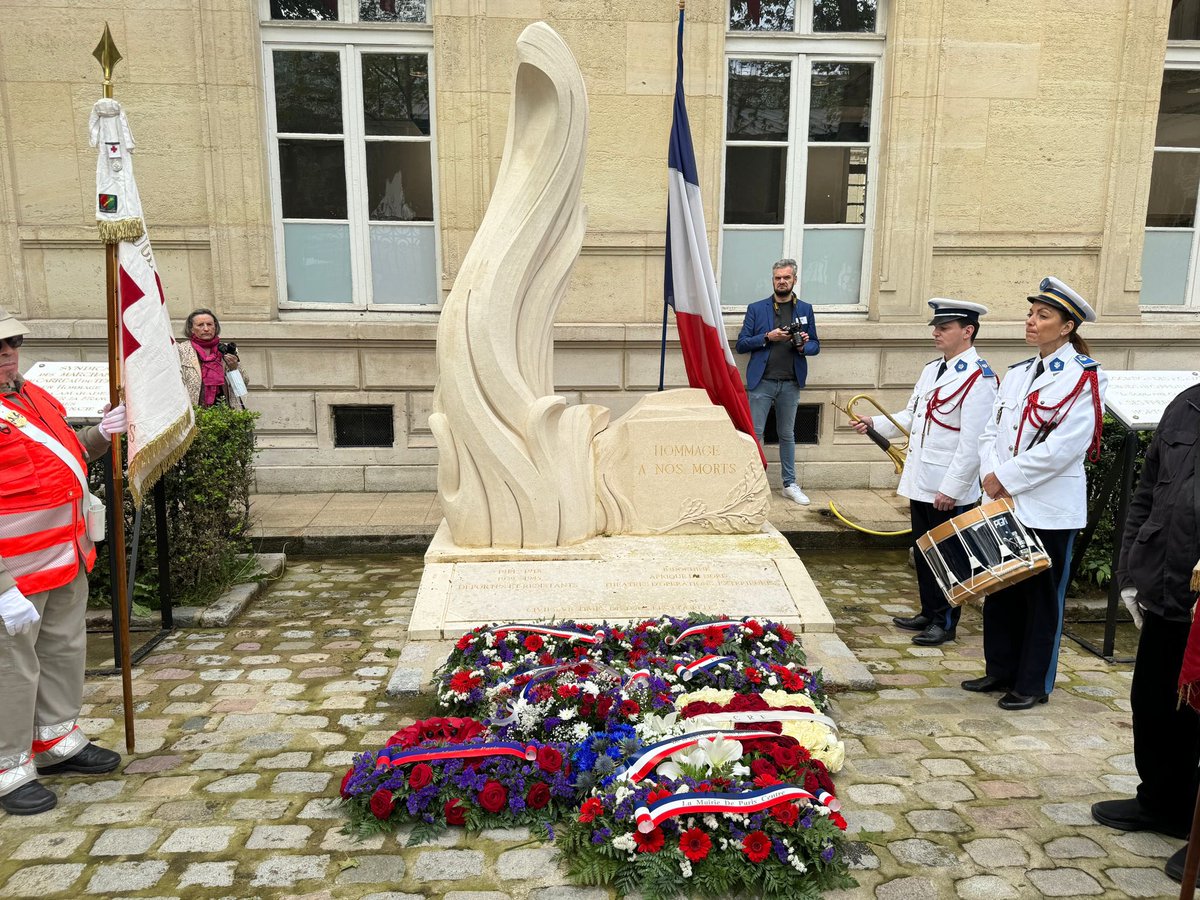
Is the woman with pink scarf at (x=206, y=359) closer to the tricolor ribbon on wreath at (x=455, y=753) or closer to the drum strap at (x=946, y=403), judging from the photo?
the tricolor ribbon on wreath at (x=455, y=753)

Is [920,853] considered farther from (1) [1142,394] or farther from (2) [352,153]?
(2) [352,153]

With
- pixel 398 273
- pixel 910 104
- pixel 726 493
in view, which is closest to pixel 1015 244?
pixel 910 104

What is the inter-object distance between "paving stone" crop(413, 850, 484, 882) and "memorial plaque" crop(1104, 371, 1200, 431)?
4018mm

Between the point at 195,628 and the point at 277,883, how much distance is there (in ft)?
8.82

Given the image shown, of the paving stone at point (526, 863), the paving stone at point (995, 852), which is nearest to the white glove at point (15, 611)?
the paving stone at point (526, 863)

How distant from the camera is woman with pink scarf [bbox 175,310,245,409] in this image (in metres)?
6.22

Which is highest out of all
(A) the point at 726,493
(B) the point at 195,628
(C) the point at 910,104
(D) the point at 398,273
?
(C) the point at 910,104

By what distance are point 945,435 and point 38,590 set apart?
14.5 ft

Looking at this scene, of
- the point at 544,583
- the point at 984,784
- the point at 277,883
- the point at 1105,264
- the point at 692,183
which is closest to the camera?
the point at 277,883

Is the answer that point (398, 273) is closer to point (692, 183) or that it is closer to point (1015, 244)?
point (692, 183)

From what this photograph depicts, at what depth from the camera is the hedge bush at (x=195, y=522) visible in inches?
203

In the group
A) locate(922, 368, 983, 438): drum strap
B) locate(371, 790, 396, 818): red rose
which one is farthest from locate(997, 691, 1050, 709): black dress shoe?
locate(371, 790, 396, 818): red rose

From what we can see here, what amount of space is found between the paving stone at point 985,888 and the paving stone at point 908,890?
0.09 metres

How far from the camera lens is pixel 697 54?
7.54 m
